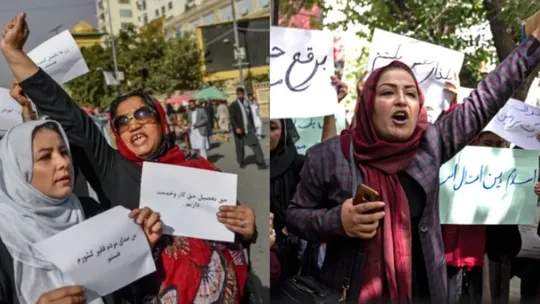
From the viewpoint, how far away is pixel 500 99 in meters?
2.41

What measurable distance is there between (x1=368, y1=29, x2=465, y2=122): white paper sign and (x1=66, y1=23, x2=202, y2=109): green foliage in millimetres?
1422

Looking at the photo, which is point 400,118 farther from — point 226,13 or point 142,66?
point 142,66

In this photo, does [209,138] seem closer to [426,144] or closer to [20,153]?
[20,153]

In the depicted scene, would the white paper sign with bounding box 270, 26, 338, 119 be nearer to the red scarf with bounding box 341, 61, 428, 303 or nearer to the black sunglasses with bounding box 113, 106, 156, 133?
the red scarf with bounding box 341, 61, 428, 303

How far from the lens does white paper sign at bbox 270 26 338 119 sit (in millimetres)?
3182

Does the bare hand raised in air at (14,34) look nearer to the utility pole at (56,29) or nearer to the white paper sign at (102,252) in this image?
the utility pole at (56,29)

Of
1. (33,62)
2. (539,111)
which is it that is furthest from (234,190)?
(539,111)

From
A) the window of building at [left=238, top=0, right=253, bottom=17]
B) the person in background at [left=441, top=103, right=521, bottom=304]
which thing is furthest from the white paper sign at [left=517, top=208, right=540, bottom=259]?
the window of building at [left=238, top=0, right=253, bottom=17]

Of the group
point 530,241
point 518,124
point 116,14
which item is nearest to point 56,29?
point 116,14

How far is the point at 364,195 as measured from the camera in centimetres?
220

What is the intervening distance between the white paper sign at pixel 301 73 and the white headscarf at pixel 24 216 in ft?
5.27

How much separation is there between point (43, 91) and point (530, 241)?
8.68 ft

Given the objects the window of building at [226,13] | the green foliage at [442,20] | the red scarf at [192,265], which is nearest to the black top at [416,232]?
the red scarf at [192,265]

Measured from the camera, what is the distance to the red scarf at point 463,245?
9.98 feet
